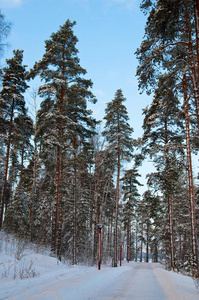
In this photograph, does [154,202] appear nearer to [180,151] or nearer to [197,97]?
[180,151]

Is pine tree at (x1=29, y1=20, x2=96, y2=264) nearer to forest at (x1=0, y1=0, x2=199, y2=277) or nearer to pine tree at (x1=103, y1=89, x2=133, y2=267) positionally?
forest at (x1=0, y1=0, x2=199, y2=277)

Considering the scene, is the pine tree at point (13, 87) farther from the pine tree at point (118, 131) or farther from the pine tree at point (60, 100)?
the pine tree at point (118, 131)

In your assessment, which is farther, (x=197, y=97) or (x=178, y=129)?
(x=178, y=129)

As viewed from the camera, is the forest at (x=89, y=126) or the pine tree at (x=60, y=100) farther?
the pine tree at (x=60, y=100)

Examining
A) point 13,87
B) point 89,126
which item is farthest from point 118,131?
point 13,87

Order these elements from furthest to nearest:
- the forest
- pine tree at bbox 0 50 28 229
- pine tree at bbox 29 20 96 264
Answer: pine tree at bbox 0 50 28 229
pine tree at bbox 29 20 96 264
the forest

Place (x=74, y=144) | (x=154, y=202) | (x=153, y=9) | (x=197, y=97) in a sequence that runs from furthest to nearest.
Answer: (x=74, y=144) → (x=154, y=202) → (x=153, y=9) → (x=197, y=97)

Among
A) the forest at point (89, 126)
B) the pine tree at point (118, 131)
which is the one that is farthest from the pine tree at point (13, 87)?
the pine tree at point (118, 131)

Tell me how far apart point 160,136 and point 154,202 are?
16.5ft

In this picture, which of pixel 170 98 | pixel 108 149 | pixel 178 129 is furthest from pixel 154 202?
pixel 170 98

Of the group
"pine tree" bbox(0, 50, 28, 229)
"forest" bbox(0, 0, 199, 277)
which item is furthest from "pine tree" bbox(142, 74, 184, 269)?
"pine tree" bbox(0, 50, 28, 229)

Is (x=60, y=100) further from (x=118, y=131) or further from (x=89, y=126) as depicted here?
(x=118, y=131)

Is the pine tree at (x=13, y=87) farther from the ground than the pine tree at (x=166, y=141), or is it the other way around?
the pine tree at (x=13, y=87)

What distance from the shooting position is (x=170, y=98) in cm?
1016
